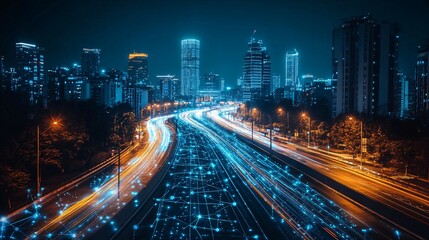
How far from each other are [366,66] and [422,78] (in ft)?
99.7

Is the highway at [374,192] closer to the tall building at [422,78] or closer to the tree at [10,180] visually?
the tree at [10,180]

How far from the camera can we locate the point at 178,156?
142 feet

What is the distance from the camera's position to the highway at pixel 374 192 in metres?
20.0

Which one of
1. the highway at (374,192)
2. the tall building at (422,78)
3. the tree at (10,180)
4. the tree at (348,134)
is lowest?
the highway at (374,192)

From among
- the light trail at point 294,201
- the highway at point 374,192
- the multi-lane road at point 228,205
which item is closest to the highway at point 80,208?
the multi-lane road at point 228,205

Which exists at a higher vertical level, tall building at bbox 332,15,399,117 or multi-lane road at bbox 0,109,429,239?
tall building at bbox 332,15,399,117

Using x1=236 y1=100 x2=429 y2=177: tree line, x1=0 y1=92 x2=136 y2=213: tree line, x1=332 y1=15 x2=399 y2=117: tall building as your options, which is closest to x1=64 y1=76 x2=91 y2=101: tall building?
x1=332 y1=15 x2=399 y2=117: tall building

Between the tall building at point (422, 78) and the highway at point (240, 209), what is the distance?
78941mm

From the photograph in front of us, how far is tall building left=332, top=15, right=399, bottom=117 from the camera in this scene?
8350cm

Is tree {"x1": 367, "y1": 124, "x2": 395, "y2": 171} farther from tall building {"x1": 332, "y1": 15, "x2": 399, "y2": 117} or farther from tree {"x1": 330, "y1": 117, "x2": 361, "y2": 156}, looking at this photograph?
tall building {"x1": 332, "y1": 15, "x2": 399, "y2": 117}

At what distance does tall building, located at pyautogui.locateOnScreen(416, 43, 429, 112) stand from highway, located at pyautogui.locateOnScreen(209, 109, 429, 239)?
70274 millimetres

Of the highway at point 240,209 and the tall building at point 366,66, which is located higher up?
the tall building at point 366,66

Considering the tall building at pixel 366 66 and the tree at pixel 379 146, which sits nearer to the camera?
the tree at pixel 379 146

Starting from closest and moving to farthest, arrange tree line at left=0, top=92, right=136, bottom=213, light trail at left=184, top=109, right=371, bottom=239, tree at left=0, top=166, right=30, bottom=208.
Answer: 1. light trail at left=184, top=109, right=371, bottom=239
2. tree at left=0, top=166, right=30, bottom=208
3. tree line at left=0, top=92, right=136, bottom=213
